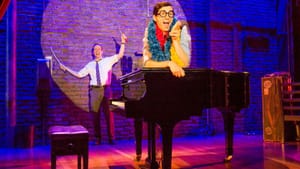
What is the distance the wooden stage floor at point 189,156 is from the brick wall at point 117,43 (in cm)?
79

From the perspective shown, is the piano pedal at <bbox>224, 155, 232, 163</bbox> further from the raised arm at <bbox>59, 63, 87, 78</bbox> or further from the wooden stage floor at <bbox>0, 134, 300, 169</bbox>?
the raised arm at <bbox>59, 63, 87, 78</bbox>

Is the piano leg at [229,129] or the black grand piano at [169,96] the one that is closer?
the black grand piano at [169,96]

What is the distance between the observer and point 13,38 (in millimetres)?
6020

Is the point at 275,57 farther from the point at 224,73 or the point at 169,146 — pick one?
the point at 169,146

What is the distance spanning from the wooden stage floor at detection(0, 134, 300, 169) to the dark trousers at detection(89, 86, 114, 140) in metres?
0.32

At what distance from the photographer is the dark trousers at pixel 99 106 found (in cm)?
645

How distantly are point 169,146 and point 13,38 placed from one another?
12.9 ft

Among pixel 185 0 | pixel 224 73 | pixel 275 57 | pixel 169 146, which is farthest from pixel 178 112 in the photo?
pixel 275 57

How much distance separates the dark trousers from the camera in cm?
645

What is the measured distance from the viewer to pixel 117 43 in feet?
22.2

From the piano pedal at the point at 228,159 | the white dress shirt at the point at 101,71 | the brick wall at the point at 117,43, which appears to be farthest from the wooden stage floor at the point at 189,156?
the white dress shirt at the point at 101,71

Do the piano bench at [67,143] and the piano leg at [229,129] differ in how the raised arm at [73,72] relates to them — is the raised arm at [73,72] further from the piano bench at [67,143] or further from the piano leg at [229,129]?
the piano bench at [67,143]

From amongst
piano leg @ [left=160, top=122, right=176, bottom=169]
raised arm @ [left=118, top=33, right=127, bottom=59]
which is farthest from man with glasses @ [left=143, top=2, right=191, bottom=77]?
raised arm @ [left=118, top=33, right=127, bottom=59]

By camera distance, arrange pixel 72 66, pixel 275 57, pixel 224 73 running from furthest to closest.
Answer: pixel 275 57 → pixel 72 66 → pixel 224 73
